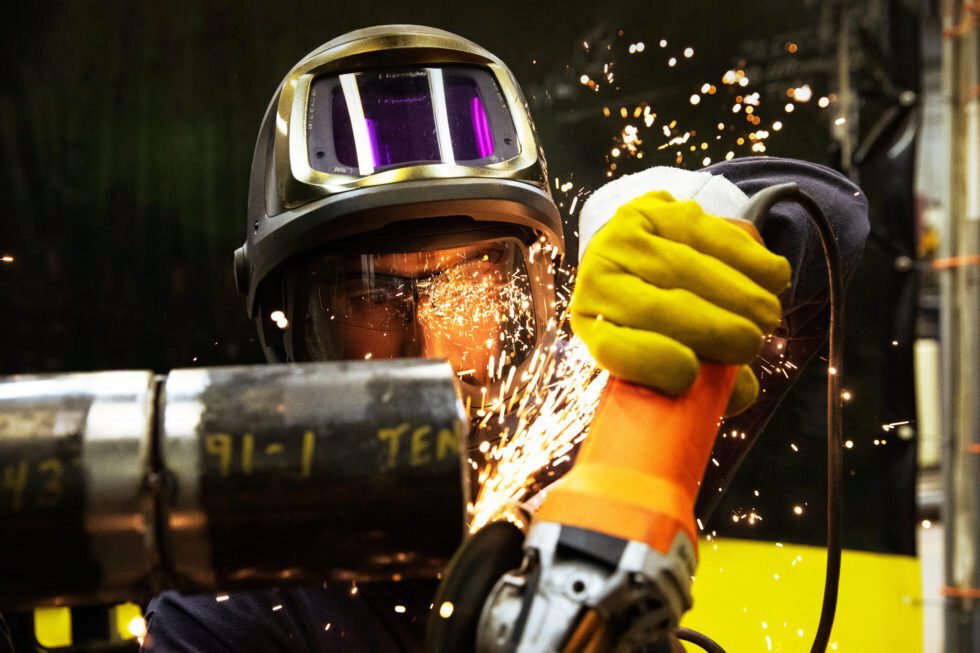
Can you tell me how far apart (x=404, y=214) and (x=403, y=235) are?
77 mm

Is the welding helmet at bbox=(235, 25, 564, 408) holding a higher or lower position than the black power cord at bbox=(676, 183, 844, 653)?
higher

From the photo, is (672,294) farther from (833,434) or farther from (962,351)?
(962,351)

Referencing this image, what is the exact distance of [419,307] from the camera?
5.90 ft

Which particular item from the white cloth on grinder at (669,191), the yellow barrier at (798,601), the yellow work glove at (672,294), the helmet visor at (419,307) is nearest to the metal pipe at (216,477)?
the yellow work glove at (672,294)

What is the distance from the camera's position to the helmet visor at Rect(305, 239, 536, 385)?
5.90 ft

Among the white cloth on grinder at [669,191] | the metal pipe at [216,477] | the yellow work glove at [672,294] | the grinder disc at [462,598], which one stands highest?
the white cloth on grinder at [669,191]

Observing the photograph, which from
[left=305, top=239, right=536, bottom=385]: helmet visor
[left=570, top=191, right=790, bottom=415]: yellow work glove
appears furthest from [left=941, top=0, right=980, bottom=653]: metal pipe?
[left=570, top=191, right=790, bottom=415]: yellow work glove

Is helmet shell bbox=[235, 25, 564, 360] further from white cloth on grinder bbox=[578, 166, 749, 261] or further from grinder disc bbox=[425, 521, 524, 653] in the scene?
grinder disc bbox=[425, 521, 524, 653]

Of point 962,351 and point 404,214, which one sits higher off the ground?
point 404,214

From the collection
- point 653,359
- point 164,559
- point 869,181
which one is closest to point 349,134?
point 653,359

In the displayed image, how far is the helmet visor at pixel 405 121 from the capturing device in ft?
6.12

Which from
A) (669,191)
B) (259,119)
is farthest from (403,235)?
(259,119)

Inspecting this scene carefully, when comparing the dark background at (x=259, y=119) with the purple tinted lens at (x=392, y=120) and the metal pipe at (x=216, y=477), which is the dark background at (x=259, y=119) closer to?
the purple tinted lens at (x=392, y=120)

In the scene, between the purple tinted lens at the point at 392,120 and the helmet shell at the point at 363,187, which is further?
the purple tinted lens at the point at 392,120
